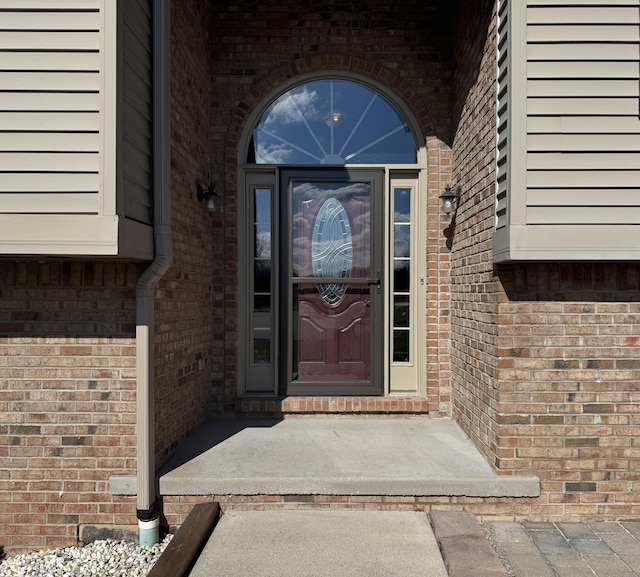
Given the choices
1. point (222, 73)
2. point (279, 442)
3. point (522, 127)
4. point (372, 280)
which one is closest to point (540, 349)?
point (522, 127)

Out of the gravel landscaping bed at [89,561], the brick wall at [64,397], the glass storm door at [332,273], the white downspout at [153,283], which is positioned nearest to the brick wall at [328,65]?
the glass storm door at [332,273]

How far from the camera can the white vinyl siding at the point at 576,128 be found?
2619mm

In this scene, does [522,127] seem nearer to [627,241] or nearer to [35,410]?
[627,241]

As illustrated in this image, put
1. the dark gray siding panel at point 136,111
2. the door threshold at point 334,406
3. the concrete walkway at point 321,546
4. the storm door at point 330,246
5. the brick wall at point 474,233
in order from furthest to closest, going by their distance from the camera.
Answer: the storm door at point 330,246
the door threshold at point 334,406
the brick wall at point 474,233
the dark gray siding panel at point 136,111
the concrete walkway at point 321,546

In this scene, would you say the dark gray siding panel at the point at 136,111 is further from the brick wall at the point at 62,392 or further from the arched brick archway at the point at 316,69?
the arched brick archway at the point at 316,69

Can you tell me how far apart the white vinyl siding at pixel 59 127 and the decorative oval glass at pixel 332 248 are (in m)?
2.03

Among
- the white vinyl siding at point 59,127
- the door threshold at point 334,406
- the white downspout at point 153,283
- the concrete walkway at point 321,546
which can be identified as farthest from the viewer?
the door threshold at point 334,406

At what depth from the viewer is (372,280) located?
411cm

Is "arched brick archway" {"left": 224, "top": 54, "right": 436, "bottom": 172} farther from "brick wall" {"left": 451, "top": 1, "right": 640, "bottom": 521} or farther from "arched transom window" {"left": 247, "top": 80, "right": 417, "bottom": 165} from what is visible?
"brick wall" {"left": 451, "top": 1, "right": 640, "bottom": 521}

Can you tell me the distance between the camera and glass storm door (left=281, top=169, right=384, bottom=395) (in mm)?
4113

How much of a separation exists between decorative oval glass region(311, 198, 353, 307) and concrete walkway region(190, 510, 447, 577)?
1.92m

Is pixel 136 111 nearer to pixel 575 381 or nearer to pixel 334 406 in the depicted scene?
pixel 334 406

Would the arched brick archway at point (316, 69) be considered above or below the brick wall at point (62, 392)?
above

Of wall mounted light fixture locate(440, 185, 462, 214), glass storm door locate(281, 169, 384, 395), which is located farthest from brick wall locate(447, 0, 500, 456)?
glass storm door locate(281, 169, 384, 395)
